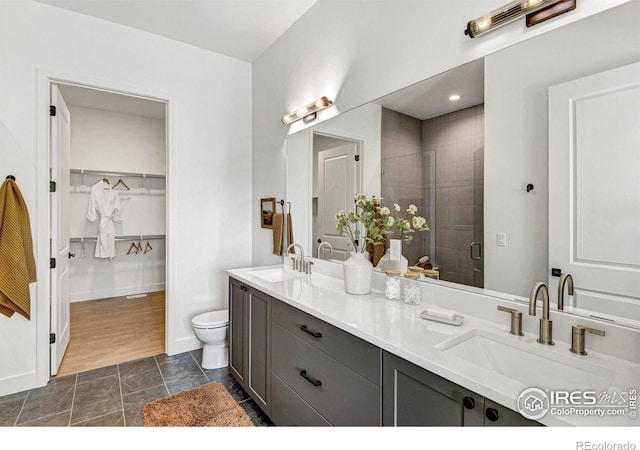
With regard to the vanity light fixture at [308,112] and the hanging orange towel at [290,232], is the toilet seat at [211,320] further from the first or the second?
the vanity light fixture at [308,112]

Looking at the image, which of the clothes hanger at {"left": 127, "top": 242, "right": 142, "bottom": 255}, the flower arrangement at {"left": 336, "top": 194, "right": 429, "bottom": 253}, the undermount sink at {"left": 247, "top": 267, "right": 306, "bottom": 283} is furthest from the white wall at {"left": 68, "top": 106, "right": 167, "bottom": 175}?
the flower arrangement at {"left": 336, "top": 194, "right": 429, "bottom": 253}

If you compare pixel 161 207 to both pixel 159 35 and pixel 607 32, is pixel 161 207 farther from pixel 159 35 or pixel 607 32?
pixel 607 32

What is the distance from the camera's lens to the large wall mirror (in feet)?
3.42

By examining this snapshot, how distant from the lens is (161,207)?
5.04m

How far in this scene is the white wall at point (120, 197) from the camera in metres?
4.42

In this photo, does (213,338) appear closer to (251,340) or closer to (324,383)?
(251,340)

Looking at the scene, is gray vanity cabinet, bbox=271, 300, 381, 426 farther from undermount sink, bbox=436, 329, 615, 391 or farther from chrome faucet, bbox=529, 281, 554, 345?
chrome faucet, bbox=529, 281, 554, 345

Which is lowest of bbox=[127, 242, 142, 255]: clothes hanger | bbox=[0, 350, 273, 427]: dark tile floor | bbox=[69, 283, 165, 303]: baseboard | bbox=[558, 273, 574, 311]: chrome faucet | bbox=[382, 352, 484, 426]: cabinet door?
bbox=[0, 350, 273, 427]: dark tile floor

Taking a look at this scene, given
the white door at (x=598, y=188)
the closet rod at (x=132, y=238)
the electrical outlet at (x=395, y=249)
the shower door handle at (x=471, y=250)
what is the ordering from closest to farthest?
the white door at (x=598, y=188) < the shower door handle at (x=471, y=250) < the electrical outlet at (x=395, y=249) < the closet rod at (x=132, y=238)

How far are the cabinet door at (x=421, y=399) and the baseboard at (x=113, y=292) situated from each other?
16.1 feet

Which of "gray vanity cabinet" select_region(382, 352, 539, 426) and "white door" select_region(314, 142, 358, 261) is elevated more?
"white door" select_region(314, 142, 358, 261)

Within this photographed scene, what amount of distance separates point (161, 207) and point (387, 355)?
486 cm

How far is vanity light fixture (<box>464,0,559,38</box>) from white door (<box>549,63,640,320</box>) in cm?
34

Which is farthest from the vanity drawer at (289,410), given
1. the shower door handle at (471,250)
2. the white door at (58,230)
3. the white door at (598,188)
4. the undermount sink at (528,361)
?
the white door at (58,230)
